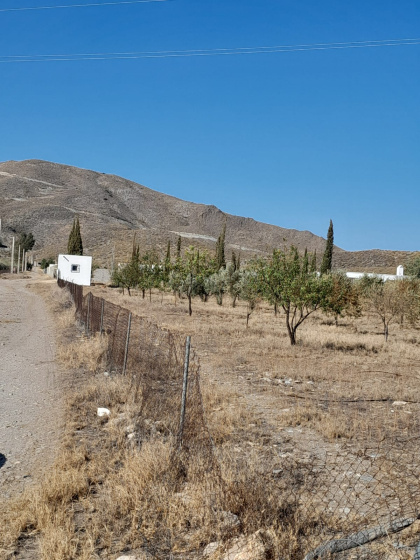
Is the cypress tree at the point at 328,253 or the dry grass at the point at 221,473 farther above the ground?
the cypress tree at the point at 328,253

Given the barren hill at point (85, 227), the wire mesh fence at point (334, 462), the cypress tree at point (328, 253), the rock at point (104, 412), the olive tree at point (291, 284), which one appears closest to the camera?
the wire mesh fence at point (334, 462)

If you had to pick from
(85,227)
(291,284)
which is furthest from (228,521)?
(85,227)

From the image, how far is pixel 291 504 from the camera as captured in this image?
5.40 meters

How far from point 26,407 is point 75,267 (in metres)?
57.3

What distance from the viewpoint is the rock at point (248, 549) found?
4.11m

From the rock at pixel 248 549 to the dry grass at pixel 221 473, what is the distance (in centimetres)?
9

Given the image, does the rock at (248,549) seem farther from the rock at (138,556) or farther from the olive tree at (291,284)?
the olive tree at (291,284)

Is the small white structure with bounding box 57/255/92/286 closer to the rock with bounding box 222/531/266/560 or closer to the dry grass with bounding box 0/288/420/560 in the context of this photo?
the dry grass with bounding box 0/288/420/560

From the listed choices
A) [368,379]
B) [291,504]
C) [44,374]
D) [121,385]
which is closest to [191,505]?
[291,504]

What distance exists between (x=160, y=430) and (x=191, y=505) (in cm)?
305

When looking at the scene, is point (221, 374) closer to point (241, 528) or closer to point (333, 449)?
point (333, 449)

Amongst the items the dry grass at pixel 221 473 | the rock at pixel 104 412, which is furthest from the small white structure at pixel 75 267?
the rock at pixel 104 412

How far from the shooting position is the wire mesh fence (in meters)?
4.87

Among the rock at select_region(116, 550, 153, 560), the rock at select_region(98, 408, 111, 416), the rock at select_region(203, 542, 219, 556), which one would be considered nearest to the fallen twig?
the rock at select_region(203, 542, 219, 556)
